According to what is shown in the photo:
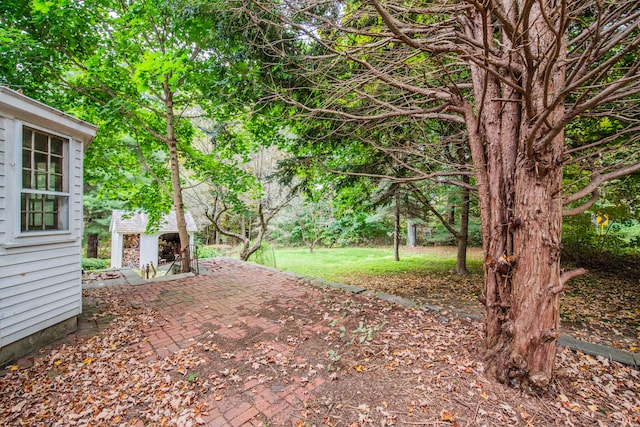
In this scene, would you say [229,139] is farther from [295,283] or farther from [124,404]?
[124,404]

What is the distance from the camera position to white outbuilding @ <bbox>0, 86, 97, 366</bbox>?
2877 mm

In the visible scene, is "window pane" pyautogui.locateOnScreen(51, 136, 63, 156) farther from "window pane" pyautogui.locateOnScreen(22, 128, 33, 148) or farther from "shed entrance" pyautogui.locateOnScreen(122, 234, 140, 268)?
"shed entrance" pyautogui.locateOnScreen(122, 234, 140, 268)

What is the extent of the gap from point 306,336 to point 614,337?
4.30 m

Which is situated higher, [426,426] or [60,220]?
[60,220]

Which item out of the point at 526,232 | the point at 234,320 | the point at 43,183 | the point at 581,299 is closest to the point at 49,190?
the point at 43,183

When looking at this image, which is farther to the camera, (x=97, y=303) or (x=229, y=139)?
(x=229, y=139)

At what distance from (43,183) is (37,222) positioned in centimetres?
53

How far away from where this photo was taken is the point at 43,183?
3408 millimetres

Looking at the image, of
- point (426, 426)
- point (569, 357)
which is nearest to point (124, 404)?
point (426, 426)

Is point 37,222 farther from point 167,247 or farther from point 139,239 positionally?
point 167,247

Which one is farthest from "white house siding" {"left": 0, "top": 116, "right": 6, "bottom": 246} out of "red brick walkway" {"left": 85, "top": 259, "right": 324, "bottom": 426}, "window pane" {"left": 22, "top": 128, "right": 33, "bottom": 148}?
"red brick walkway" {"left": 85, "top": 259, "right": 324, "bottom": 426}

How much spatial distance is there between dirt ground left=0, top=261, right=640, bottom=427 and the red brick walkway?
2 cm

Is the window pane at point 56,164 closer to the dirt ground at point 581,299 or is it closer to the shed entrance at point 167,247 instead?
the dirt ground at point 581,299

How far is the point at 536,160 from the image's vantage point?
7.38 feet
